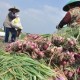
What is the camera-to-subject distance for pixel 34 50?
4.27 m

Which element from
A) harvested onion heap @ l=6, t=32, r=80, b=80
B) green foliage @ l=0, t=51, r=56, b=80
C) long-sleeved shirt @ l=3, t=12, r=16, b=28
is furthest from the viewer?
long-sleeved shirt @ l=3, t=12, r=16, b=28

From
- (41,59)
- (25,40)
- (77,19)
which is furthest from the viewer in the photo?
(77,19)

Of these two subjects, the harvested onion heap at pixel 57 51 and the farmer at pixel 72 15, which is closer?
the harvested onion heap at pixel 57 51

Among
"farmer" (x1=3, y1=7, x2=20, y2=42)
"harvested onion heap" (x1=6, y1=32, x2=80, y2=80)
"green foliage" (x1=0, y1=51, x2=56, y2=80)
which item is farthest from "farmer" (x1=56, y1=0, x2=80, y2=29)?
"farmer" (x1=3, y1=7, x2=20, y2=42)

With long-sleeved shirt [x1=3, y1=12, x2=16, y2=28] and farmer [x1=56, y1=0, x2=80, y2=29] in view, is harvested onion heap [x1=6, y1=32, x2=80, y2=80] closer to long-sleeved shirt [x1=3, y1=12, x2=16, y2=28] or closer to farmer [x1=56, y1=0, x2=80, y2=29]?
farmer [x1=56, y1=0, x2=80, y2=29]

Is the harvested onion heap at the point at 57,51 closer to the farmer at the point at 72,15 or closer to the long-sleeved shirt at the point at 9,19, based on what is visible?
the farmer at the point at 72,15

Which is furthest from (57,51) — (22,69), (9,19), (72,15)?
(9,19)

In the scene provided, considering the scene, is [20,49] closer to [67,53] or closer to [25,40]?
[25,40]

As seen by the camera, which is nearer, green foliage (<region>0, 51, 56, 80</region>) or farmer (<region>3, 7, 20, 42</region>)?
green foliage (<region>0, 51, 56, 80</region>)

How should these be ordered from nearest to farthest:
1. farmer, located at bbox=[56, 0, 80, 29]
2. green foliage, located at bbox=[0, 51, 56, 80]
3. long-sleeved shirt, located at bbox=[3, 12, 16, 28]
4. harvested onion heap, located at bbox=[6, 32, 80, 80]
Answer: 1. green foliage, located at bbox=[0, 51, 56, 80]
2. harvested onion heap, located at bbox=[6, 32, 80, 80]
3. farmer, located at bbox=[56, 0, 80, 29]
4. long-sleeved shirt, located at bbox=[3, 12, 16, 28]

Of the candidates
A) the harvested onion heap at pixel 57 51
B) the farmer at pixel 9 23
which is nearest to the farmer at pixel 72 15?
the harvested onion heap at pixel 57 51

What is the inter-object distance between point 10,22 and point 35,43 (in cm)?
1144

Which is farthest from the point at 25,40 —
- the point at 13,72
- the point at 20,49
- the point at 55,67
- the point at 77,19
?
the point at 77,19

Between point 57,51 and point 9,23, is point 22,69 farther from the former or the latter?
point 9,23
